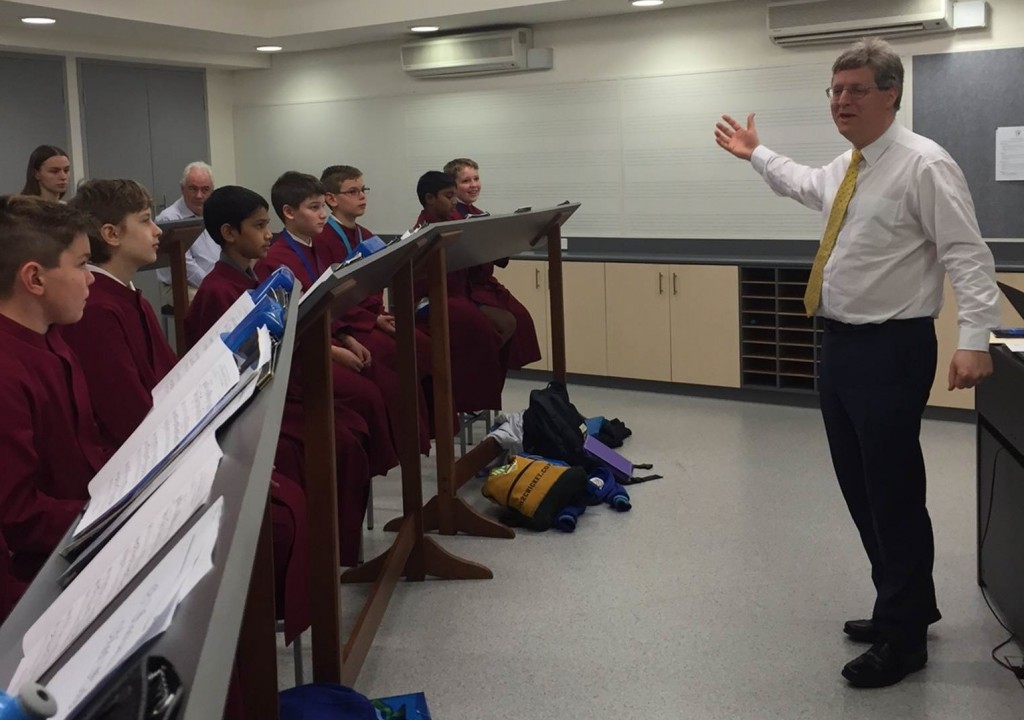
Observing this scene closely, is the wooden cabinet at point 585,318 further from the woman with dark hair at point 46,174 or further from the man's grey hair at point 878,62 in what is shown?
the man's grey hair at point 878,62

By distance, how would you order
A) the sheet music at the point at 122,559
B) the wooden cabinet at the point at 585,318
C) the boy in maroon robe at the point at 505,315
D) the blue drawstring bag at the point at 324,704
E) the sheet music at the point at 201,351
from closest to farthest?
the sheet music at the point at 122,559 < the sheet music at the point at 201,351 < the blue drawstring bag at the point at 324,704 < the boy in maroon robe at the point at 505,315 < the wooden cabinet at the point at 585,318

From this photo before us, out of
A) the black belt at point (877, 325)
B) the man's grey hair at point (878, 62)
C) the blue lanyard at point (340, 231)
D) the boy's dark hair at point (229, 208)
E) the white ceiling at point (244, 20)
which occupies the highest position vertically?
the white ceiling at point (244, 20)

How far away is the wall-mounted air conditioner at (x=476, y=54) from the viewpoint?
23.2 feet

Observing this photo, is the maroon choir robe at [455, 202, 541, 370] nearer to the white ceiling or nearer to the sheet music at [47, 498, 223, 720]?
the white ceiling

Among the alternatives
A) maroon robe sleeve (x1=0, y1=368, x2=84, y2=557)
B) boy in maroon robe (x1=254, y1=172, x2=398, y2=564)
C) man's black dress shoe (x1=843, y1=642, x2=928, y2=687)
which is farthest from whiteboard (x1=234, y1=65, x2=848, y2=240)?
maroon robe sleeve (x1=0, y1=368, x2=84, y2=557)

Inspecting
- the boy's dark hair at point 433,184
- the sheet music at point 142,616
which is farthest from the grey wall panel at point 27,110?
the sheet music at point 142,616

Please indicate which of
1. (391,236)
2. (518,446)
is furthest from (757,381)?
(391,236)

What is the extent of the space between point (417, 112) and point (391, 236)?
3.21 feet

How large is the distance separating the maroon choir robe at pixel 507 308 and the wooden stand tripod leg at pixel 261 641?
11.0 ft

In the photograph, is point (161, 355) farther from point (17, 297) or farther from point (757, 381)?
point (757, 381)

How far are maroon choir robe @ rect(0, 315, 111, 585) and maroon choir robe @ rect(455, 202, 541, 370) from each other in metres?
3.04

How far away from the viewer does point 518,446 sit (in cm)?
481

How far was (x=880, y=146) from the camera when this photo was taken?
2688 mm

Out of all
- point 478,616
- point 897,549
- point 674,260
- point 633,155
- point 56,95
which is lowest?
point 478,616
